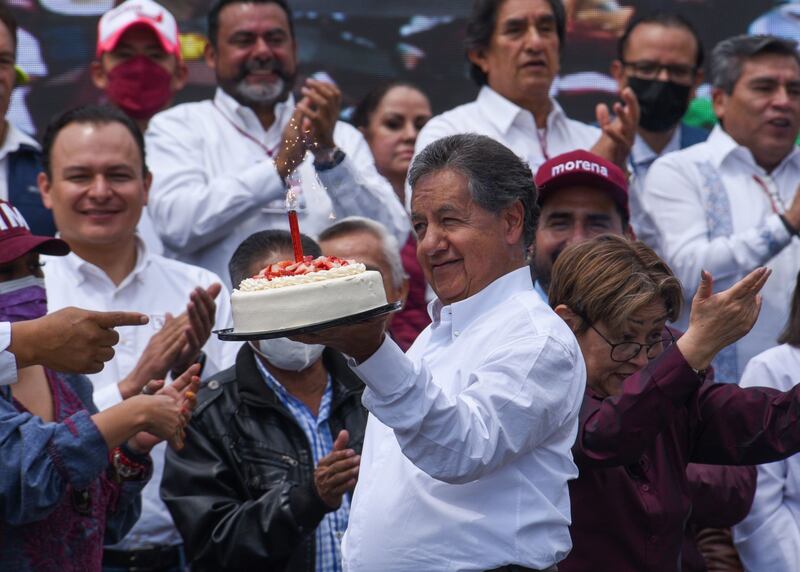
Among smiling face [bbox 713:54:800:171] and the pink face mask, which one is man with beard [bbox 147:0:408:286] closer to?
the pink face mask

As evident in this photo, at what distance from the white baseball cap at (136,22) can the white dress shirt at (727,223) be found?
2311mm

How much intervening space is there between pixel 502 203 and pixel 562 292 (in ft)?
2.43

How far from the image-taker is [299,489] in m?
4.47

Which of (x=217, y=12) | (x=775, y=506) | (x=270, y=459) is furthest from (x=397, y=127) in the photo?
(x=775, y=506)

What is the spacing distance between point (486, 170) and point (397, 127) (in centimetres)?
352

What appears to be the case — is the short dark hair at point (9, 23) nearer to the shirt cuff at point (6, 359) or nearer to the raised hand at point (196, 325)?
the raised hand at point (196, 325)

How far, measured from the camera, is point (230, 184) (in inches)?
233

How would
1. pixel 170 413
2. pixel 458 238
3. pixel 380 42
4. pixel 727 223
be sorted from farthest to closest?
1. pixel 380 42
2. pixel 727 223
3. pixel 170 413
4. pixel 458 238

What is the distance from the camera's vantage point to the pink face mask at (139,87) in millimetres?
6633

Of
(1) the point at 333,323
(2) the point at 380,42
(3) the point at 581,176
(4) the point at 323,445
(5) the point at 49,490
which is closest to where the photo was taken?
(1) the point at 333,323

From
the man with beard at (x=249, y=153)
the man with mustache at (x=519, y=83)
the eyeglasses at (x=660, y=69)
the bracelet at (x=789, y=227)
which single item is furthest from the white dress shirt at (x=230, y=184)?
the bracelet at (x=789, y=227)

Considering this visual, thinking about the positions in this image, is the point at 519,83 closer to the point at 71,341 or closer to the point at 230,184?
the point at 230,184

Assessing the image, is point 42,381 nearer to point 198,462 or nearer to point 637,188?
point 198,462

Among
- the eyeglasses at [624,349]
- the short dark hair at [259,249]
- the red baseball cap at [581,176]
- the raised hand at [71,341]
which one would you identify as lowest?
the eyeglasses at [624,349]
